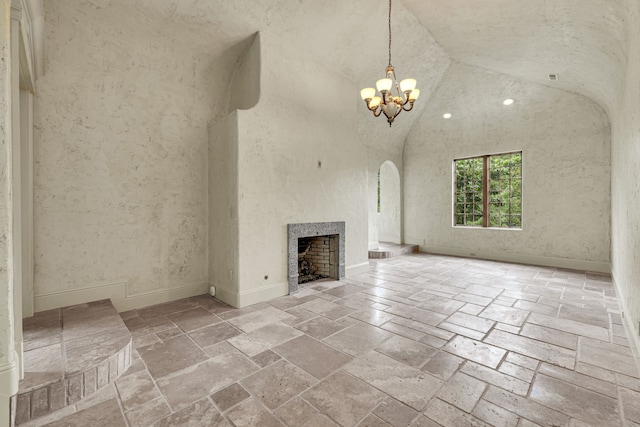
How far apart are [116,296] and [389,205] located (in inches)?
276

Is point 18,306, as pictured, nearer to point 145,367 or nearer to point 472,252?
point 145,367

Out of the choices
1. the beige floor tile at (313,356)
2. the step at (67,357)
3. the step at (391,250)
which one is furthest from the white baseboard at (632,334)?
the step at (391,250)

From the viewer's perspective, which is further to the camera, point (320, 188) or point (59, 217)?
point (320, 188)

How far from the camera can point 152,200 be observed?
12.1 ft

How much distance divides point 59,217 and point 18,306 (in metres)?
1.58

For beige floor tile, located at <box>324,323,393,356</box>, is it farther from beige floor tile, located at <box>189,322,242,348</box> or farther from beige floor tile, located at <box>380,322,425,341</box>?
beige floor tile, located at <box>189,322,242,348</box>

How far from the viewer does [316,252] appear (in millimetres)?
5312

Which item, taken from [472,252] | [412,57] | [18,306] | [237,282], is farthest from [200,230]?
[472,252]

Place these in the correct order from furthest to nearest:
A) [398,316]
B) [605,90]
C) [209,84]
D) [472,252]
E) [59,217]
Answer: [472,252] → [605,90] → [209,84] → [398,316] → [59,217]

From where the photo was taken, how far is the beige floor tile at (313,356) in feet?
7.39

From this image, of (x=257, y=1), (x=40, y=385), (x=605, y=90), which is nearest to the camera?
(x=40, y=385)

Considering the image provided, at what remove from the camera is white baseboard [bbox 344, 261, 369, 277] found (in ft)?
17.1

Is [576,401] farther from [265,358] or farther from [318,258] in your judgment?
[318,258]

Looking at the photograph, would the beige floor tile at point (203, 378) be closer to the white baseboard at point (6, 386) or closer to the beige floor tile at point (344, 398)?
the beige floor tile at point (344, 398)
